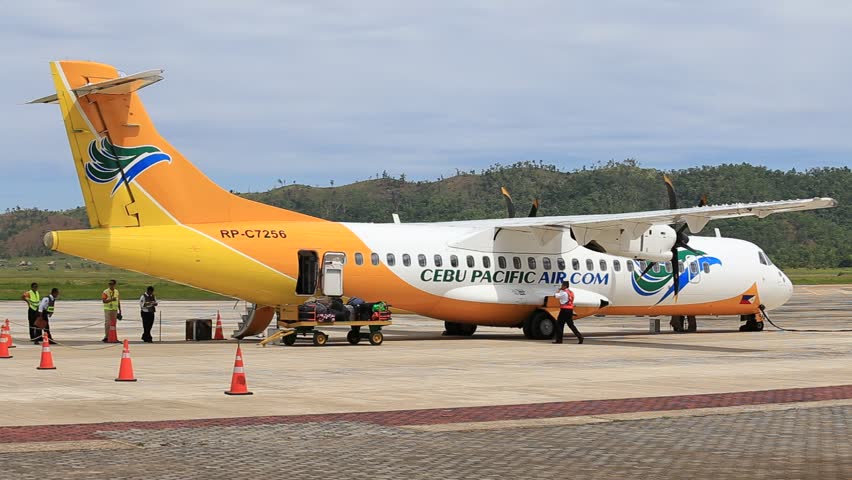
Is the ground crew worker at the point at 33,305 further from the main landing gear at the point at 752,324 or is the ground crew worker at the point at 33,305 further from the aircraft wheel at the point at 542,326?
the main landing gear at the point at 752,324

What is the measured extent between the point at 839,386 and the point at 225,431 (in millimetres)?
10537

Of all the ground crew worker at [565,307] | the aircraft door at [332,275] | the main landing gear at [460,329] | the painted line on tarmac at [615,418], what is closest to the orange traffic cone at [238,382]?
→ the painted line on tarmac at [615,418]

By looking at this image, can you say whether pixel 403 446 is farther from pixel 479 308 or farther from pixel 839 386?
pixel 479 308

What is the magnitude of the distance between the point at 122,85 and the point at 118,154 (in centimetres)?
158

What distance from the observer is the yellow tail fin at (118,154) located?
24766mm

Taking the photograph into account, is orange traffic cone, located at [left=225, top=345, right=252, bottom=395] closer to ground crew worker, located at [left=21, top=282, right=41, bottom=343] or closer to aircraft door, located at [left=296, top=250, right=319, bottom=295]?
aircraft door, located at [left=296, top=250, right=319, bottom=295]

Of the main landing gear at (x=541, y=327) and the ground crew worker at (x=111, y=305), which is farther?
the main landing gear at (x=541, y=327)

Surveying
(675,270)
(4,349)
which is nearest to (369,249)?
(675,270)

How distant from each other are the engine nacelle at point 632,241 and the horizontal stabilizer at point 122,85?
11863 mm

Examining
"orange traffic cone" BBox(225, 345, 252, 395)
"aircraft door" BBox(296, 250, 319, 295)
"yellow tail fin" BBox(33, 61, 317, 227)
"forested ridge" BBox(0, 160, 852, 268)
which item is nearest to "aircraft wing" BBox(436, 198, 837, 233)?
"aircraft door" BBox(296, 250, 319, 295)

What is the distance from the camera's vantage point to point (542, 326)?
1201 inches

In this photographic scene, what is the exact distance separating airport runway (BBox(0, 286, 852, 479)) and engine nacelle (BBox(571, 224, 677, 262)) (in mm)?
4182

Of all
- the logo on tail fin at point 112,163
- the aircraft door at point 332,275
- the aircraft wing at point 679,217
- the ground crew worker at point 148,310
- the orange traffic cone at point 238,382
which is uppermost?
the logo on tail fin at point 112,163

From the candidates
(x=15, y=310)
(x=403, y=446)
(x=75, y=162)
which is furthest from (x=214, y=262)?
(x=15, y=310)
